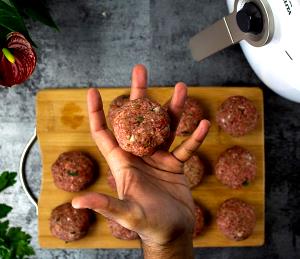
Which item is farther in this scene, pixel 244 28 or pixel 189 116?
pixel 189 116

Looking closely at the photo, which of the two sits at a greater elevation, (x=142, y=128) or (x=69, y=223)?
(x=142, y=128)

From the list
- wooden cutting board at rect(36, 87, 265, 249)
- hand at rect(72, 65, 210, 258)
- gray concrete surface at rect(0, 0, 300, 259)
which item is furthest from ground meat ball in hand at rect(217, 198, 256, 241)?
hand at rect(72, 65, 210, 258)

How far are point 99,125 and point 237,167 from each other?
48 centimetres

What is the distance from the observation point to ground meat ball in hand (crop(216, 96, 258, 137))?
4.40 ft

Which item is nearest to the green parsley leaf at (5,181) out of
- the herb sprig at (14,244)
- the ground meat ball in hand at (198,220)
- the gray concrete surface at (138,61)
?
the herb sprig at (14,244)

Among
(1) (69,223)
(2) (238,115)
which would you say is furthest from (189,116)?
(1) (69,223)

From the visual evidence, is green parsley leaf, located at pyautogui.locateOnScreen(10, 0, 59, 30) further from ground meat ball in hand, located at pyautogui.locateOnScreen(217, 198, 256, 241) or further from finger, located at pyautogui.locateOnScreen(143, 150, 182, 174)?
ground meat ball in hand, located at pyautogui.locateOnScreen(217, 198, 256, 241)

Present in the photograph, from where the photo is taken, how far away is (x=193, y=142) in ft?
3.44

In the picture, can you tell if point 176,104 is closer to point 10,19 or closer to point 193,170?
point 193,170

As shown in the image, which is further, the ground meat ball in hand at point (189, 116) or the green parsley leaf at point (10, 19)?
A: the ground meat ball in hand at point (189, 116)

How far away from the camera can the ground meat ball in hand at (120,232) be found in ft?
4.44

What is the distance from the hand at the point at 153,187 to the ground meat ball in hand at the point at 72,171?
299 mm

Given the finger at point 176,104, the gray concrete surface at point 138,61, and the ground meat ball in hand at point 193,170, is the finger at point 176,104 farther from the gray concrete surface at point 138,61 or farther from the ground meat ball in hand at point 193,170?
the gray concrete surface at point 138,61

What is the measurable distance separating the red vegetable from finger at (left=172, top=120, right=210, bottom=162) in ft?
1.55
